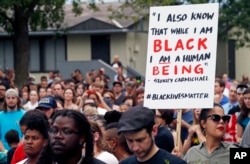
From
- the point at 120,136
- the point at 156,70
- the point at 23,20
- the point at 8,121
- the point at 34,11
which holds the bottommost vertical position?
the point at 8,121

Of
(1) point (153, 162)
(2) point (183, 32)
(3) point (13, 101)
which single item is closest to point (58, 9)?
(3) point (13, 101)

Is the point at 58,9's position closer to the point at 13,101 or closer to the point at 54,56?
the point at 54,56

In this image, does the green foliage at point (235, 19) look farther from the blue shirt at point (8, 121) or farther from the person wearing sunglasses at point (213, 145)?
the person wearing sunglasses at point (213, 145)

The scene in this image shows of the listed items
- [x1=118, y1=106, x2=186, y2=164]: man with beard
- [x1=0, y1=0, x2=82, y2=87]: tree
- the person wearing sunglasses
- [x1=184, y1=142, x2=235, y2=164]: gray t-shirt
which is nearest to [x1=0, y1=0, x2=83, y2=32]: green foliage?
[x1=0, y1=0, x2=82, y2=87]: tree

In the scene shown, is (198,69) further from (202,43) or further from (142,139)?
(142,139)

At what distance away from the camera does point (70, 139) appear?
6496 mm

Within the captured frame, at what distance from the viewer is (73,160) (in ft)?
21.2

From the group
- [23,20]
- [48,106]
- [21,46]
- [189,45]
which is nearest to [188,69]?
[189,45]

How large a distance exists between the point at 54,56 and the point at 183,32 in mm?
32285

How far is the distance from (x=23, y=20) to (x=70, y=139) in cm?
2165

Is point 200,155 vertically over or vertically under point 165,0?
under

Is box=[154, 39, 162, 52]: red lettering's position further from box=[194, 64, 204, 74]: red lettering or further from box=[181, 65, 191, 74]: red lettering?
box=[194, 64, 204, 74]: red lettering

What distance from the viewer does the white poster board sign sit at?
31.3 feet

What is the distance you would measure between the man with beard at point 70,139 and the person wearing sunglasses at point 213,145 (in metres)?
1.98
